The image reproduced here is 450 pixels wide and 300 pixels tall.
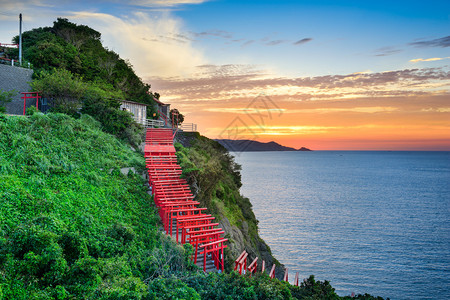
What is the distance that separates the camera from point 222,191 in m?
32.8

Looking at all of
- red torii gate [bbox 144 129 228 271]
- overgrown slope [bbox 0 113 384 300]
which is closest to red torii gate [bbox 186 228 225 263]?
red torii gate [bbox 144 129 228 271]

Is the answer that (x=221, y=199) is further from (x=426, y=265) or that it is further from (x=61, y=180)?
(x=426, y=265)

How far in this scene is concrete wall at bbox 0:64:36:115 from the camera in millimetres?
31995

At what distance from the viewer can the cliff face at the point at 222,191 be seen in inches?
954

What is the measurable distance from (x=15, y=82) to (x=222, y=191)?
929 inches

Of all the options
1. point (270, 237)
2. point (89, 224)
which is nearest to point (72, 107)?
point (89, 224)

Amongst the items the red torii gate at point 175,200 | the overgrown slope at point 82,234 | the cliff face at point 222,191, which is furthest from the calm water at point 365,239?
the overgrown slope at point 82,234

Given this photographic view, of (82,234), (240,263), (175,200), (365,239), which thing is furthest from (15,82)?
(365,239)

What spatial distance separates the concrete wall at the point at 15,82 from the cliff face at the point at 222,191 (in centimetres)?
1551

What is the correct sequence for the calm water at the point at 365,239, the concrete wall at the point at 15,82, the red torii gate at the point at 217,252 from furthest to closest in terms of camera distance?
the calm water at the point at 365,239 → the concrete wall at the point at 15,82 → the red torii gate at the point at 217,252

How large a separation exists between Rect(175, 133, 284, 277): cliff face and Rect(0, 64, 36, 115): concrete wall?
15.5 metres

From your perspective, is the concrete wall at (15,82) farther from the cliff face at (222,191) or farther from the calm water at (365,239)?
the calm water at (365,239)

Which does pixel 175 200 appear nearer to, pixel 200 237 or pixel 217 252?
pixel 200 237

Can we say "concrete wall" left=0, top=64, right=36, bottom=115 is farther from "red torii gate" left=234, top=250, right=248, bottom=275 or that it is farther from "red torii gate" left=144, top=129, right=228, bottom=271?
"red torii gate" left=234, top=250, right=248, bottom=275
